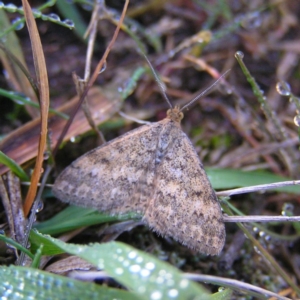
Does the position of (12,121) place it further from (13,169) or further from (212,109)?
(212,109)

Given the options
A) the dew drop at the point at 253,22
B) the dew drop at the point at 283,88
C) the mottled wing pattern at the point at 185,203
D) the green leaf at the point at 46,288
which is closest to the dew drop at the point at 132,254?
the green leaf at the point at 46,288

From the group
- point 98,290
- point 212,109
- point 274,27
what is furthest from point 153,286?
point 274,27

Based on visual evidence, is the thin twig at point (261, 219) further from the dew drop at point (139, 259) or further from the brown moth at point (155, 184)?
the dew drop at point (139, 259)

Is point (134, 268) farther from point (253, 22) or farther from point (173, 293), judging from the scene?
point (253, 22)

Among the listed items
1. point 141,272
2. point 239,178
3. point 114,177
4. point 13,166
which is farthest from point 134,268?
point 239,178

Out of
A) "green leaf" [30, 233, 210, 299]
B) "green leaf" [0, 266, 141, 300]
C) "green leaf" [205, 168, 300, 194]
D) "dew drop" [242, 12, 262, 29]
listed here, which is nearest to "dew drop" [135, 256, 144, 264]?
"green leaf" [30, 233, 210, 299]

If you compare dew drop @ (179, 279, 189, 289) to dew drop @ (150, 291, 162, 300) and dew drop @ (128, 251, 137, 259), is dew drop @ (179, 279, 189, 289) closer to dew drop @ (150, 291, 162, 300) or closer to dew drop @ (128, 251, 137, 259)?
dew drop @ (150, 291, 162, 300)

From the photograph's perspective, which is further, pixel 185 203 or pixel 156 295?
pixel 185 203
